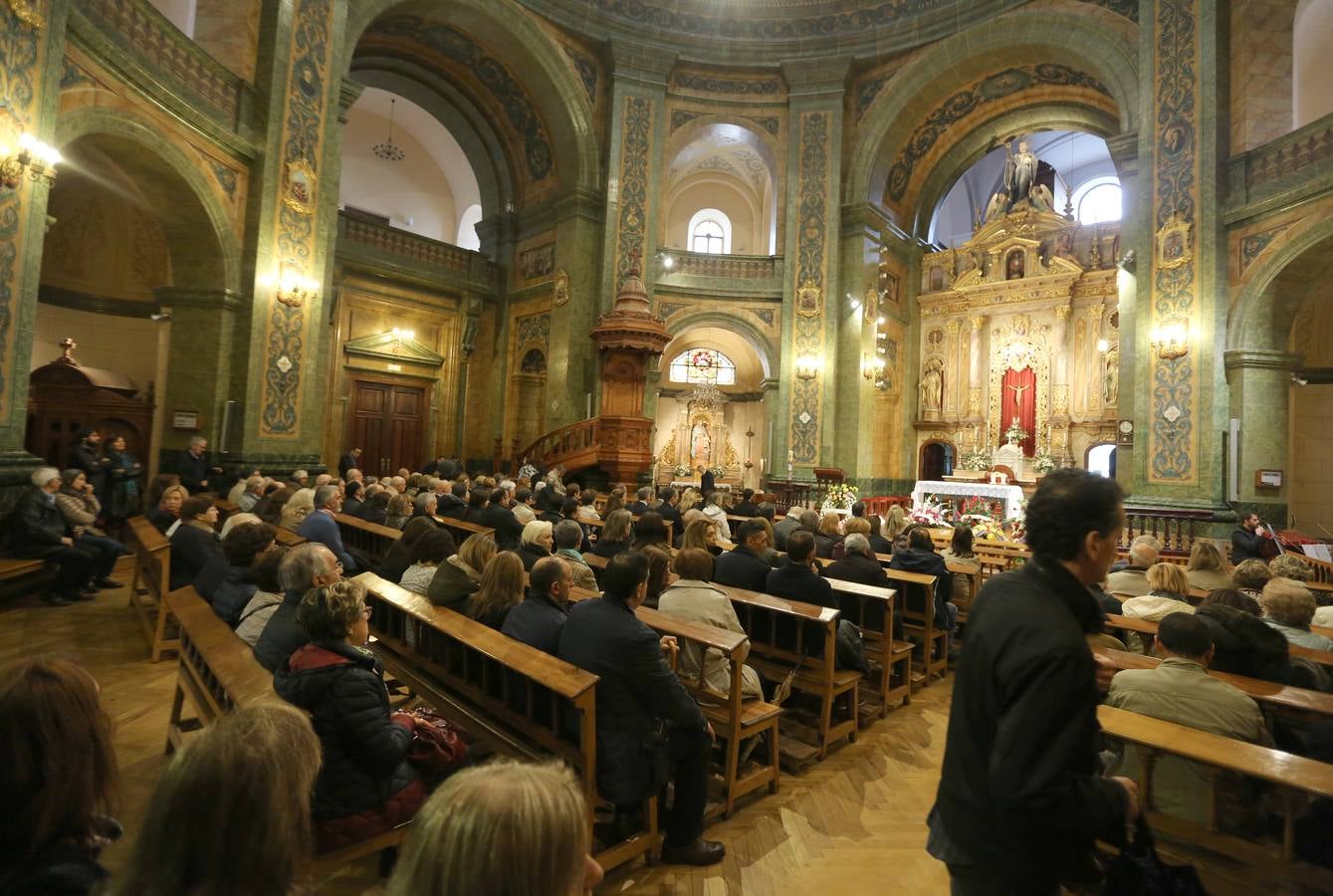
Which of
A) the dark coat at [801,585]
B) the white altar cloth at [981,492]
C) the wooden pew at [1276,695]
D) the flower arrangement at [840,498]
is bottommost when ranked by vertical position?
the wooden pew at [1276,695]

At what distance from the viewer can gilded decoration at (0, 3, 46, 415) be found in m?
5.07

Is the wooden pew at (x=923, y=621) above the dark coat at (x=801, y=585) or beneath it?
beneath

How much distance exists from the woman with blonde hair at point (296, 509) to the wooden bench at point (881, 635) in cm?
451

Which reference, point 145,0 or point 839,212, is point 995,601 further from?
point 839,212

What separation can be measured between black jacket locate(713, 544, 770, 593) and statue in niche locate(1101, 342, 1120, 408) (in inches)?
602

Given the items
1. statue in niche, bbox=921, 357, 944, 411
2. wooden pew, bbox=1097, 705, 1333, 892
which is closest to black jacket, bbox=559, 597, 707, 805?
wooden pew, bbox=1097, 705, 1333, 892

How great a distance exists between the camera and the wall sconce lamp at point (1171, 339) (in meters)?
9.55

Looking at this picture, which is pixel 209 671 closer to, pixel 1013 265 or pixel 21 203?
pixel 21 203

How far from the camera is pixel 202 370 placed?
8.48 m

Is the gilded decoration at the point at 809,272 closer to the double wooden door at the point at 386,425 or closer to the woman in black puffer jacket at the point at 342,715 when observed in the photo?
the double wooden door at the point at 386,425

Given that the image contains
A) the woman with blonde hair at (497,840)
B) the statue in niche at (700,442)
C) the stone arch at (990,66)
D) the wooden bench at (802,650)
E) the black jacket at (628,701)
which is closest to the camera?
the woman with blonde hair at (497,840)

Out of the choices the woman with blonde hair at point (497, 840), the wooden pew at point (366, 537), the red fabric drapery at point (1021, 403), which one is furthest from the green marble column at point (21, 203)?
the red fabric drapery at point (1021, 403)

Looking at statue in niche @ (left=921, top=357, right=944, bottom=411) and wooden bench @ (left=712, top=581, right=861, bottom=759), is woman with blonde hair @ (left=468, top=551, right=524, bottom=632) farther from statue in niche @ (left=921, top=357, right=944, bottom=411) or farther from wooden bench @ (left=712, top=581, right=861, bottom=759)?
statue in niche @ (left=921, top=357, right=944, bottom=411)

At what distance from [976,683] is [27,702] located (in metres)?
1.84
